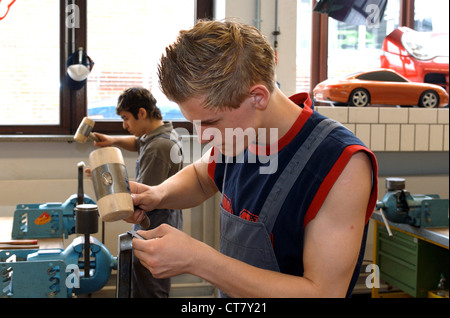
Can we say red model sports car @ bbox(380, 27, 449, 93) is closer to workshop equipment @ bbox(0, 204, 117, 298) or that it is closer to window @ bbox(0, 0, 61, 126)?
window @ bbox(0, 0, 61, 126)

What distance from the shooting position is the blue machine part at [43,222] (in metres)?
1.97

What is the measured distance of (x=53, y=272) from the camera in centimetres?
132

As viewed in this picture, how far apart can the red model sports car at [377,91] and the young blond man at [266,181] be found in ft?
6.14

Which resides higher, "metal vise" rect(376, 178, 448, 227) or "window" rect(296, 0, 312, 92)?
"window" rect(296, 0, 312, 92)

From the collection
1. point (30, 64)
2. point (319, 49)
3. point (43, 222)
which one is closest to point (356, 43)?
point (319, 49)

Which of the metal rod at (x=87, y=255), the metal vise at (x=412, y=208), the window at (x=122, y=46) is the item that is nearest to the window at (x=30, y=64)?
the window at (x=122, y=46)

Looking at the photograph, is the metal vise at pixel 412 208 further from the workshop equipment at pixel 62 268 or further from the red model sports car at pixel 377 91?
the workshop equipment at pixel 62 268

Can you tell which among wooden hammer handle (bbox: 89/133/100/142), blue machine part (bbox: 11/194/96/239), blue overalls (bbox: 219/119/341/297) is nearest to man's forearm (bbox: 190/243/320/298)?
blue overalls (bbox: 219/119/341/297)

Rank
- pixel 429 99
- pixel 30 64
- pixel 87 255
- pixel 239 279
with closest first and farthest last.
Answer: pixel 239 279, pixel 87 255, pixel 30 64, pixel 429 99

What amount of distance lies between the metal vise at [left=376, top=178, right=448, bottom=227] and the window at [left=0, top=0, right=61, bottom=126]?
1.89m

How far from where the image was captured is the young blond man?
0.84 meters

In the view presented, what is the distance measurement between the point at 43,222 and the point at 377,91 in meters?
1.94

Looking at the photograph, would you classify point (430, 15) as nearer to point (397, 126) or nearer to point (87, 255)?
point (397, 126)

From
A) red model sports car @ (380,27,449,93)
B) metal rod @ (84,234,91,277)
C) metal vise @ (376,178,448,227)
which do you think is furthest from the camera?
red model sports car @ (380,27,449,93)
